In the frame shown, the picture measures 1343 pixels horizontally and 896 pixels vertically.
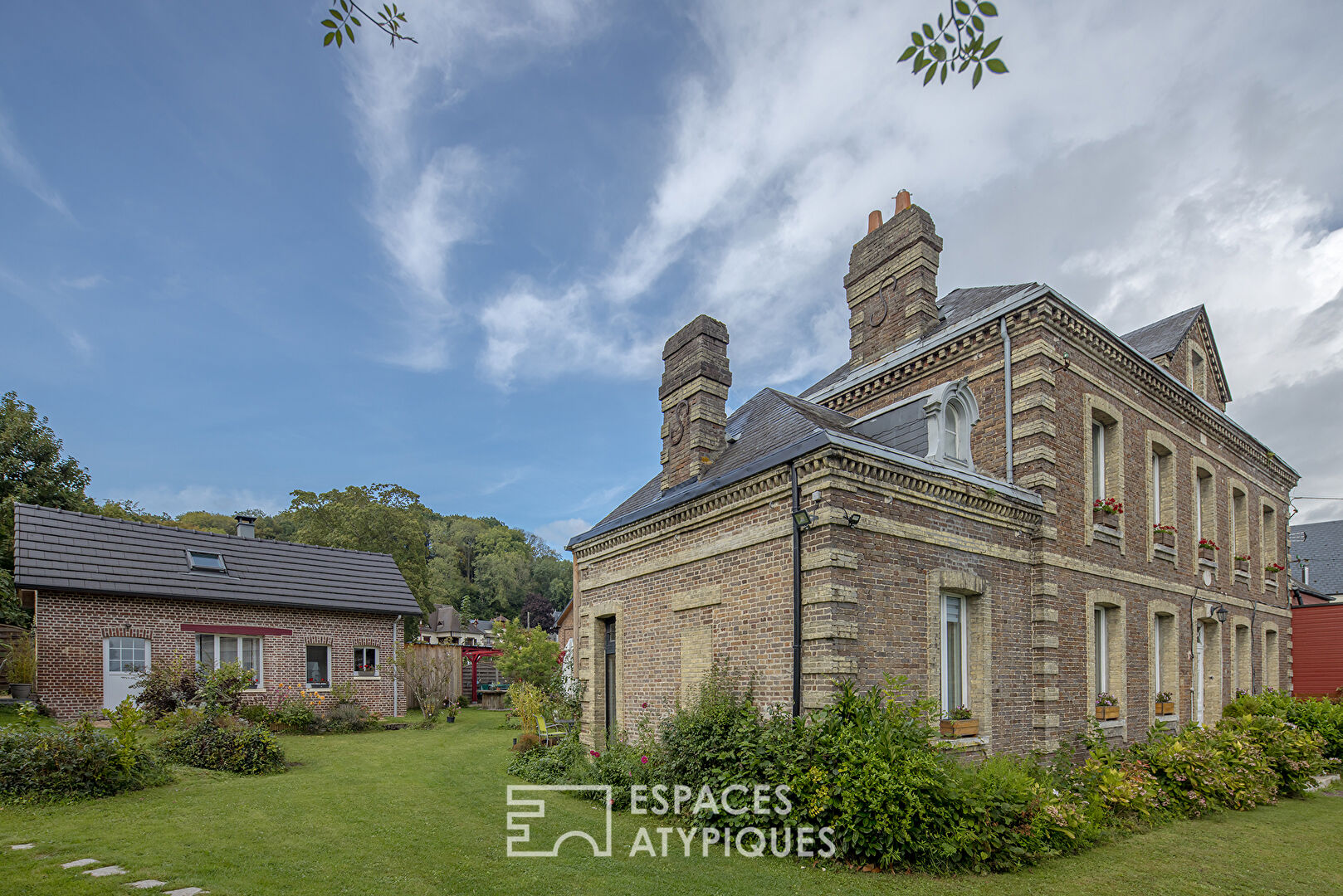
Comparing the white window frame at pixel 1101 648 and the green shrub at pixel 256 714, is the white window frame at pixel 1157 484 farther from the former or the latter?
the green shrub at pixel 256 714

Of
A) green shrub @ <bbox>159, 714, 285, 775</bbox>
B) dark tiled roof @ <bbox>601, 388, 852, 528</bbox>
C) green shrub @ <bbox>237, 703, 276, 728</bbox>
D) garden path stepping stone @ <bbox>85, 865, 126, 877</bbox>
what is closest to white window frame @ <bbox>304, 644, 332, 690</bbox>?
green shrub @ <bbox>237, 703, 276, 728</bbox>

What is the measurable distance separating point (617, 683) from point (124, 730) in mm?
6925

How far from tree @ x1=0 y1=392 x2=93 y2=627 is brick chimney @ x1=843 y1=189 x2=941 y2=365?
2736 centimetres

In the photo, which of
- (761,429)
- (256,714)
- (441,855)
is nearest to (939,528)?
(761,429)

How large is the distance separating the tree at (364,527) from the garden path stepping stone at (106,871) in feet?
93.4

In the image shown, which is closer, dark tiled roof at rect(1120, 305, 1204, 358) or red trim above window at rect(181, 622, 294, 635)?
dark tiled roof at rect(1120, 305, 1204, 358)

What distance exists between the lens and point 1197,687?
14852 mm

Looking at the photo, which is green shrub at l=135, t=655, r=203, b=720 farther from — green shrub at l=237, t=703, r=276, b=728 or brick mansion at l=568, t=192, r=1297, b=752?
brick mansion at l=568, t=192, r=1297, b=752

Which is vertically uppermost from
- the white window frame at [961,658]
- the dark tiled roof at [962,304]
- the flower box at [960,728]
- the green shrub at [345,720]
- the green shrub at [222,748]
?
the dark tiled roof at [962,304]

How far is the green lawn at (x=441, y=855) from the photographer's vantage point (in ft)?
20.4

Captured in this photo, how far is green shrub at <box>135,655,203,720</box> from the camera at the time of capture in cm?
1522

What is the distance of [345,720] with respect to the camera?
62.4 feet

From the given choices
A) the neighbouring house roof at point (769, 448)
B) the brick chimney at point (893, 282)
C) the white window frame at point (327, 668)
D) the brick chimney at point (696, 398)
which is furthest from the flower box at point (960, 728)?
the white window frame at point (327, 668)

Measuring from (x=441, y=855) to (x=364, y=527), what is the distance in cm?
2966
